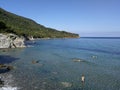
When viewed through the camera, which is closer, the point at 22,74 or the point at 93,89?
the point at 93,89

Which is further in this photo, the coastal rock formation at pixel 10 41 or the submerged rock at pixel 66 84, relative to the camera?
the coastal rock formation at pixel 10 41

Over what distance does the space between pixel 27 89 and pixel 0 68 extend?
54.7ft

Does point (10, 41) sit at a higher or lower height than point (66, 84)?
higher

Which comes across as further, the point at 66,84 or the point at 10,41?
the point at 10,41

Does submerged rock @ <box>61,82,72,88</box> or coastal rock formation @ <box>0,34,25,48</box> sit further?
coastal rock formation @ <box>0,34,25,48</box>

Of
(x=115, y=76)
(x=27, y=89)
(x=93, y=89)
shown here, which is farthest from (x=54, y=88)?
(x=115, y=76)

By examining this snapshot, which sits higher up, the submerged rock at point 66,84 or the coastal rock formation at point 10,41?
the coastal rock formation at point 10,41

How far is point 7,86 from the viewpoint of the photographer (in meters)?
29.2

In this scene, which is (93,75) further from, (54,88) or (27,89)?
(27,89)

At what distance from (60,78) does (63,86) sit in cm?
511

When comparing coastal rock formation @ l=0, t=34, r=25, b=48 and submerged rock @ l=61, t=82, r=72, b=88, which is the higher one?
coastal rock formation @ l=0, t=34, r=25, b=48

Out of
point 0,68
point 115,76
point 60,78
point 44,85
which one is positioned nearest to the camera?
point 44,85

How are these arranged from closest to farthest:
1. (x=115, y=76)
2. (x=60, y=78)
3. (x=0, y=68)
A: (x=60, y=78) → (x=115, y=76) → (x=0, y=68)

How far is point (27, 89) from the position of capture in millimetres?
27859
